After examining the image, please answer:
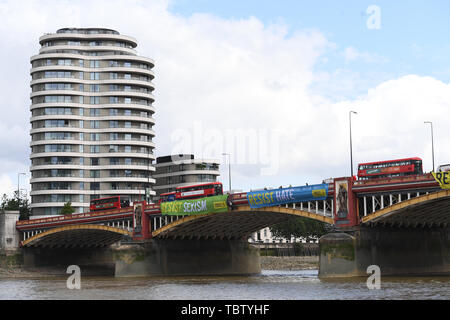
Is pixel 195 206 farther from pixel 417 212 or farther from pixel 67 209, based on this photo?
pixel 67 209

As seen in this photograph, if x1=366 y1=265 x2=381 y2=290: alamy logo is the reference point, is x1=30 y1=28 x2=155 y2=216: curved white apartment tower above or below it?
above

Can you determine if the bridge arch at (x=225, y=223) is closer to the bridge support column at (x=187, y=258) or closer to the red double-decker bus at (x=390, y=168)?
the bridge support column at (x=187, y=258)

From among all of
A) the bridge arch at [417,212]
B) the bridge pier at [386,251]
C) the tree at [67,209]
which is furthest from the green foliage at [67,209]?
the bridge arch at [417,212]

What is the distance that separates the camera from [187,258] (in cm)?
9912

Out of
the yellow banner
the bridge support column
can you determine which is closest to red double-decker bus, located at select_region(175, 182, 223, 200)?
the bridge support column

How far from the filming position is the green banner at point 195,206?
84312 mm

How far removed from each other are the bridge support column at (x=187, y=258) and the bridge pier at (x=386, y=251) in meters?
29.6

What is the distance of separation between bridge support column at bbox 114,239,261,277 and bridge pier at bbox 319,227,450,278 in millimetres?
29586

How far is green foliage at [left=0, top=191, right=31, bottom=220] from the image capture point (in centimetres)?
16075

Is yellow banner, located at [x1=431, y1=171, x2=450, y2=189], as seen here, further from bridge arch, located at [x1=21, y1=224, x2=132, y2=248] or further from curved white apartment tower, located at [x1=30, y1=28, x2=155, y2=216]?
curved white apartment tower, located at [x1=30, y1=28, x2=155, y2=216]
